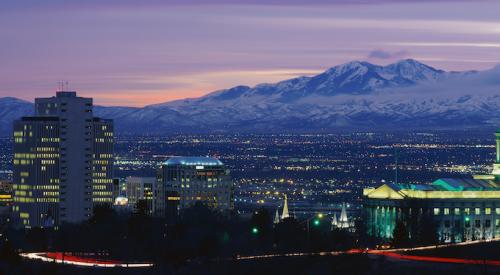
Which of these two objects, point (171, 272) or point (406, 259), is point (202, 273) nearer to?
point (171, 272)

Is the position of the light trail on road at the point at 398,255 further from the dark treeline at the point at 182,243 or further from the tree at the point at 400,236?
the tree at the point at 400,236

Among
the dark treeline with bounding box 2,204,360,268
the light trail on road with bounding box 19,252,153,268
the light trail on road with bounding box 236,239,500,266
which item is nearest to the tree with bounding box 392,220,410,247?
the dark treeline with bounding box 2,204,360,268

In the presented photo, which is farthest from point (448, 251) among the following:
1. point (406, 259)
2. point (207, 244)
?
point (207, 244)

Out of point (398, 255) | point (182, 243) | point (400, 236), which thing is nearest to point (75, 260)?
point (182, 243)

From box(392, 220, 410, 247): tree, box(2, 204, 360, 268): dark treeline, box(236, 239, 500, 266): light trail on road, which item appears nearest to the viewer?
box(236, 239, 500, 266): light trail on road

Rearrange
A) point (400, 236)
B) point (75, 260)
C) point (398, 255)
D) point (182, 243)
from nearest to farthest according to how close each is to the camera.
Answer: point (398, 255), point (75, 260), point (400, 236), point (182, 243)

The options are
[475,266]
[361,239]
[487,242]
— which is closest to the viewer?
[475,266]

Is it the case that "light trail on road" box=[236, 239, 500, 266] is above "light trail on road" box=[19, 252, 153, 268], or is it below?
above

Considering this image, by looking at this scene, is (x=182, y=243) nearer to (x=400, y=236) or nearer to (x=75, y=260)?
(x=75, y=260)

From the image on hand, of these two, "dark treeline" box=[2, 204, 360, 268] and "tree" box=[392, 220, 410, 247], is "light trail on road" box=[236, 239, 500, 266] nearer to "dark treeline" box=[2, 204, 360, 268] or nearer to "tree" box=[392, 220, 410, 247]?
"dark treeline" box=[2, 204, 360, 268]

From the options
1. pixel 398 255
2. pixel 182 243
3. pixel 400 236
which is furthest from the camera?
pixel 182 243

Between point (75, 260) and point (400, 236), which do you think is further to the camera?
point (400, 236)
